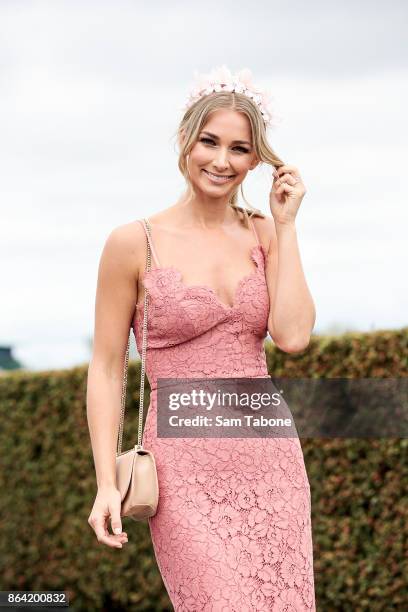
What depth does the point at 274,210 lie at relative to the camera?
3762 mm

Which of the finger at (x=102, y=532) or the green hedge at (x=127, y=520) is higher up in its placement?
the finger at (x=102, y=532)

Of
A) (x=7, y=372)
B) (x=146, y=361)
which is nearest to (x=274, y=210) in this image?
(x=146, y=361)

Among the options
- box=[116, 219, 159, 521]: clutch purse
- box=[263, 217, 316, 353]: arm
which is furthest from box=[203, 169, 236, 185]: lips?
box=[116, 219, 159, 521]: clutch purse

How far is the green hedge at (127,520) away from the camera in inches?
291

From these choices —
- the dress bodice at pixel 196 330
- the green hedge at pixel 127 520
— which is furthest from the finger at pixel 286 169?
the green hedge at pixel 127 520

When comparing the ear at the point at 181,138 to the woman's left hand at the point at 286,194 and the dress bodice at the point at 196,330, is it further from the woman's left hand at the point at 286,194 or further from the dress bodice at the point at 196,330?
the dress bodice at the point at 196,330

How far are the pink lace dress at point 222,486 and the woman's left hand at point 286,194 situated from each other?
0.23 metres

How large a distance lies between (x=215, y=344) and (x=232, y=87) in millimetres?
874

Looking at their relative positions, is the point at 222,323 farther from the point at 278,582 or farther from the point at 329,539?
the point at 329,539

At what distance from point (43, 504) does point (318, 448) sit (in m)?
4.32

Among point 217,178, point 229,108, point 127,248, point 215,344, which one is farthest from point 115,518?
point 229,108

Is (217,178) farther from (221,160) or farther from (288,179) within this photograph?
(288,179)

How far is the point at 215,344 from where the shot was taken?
3658mm

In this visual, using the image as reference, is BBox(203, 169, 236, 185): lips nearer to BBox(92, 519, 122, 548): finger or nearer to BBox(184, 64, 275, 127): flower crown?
BBox(184, 64, 275, 127): flower crown
